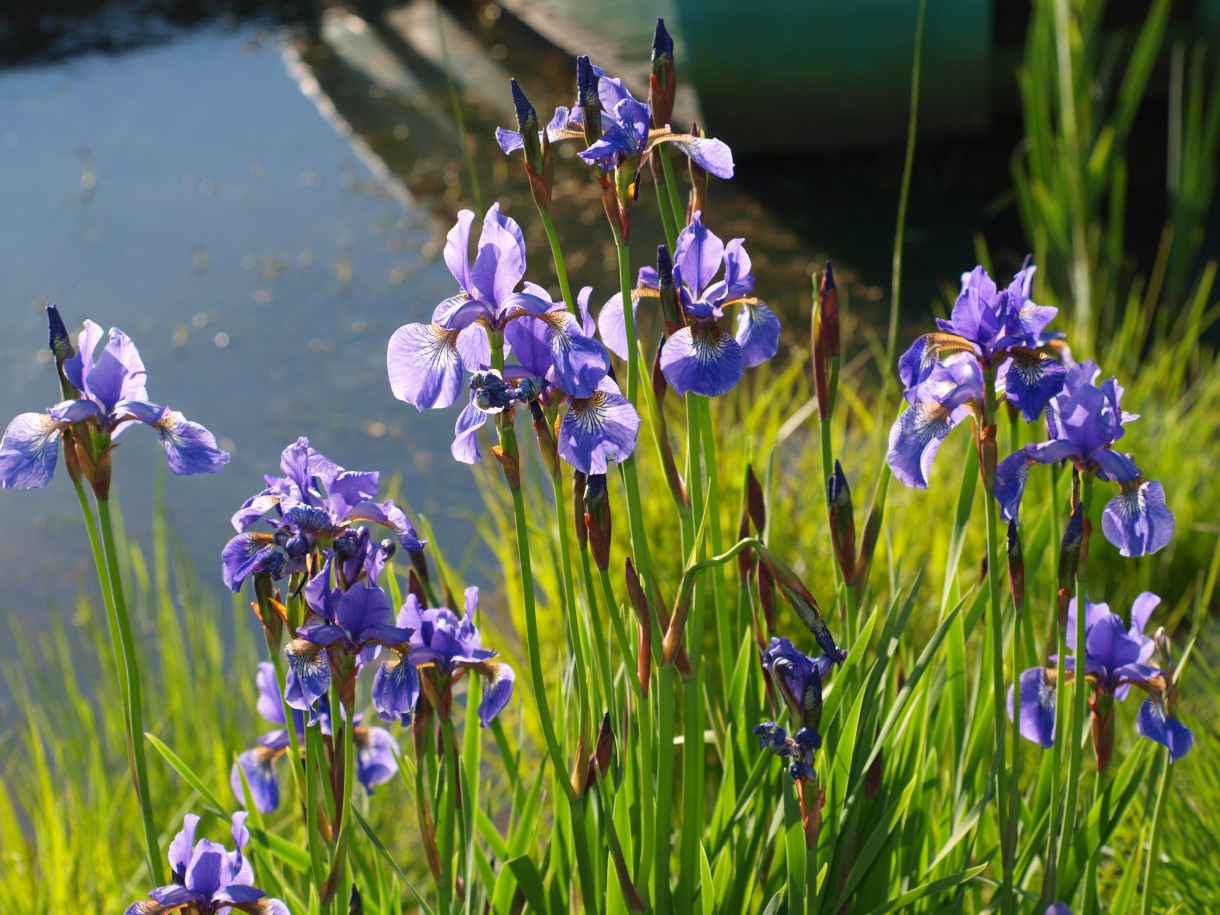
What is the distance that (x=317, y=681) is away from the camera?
3.08ft

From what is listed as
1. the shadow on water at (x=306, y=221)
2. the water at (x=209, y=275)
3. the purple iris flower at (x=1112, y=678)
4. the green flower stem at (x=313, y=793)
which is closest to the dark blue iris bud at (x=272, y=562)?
the green flower stem at (x=313, y=793)

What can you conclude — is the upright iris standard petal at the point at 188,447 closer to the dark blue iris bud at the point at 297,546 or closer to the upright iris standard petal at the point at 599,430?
the dark blue iris bud at the point at 297,546

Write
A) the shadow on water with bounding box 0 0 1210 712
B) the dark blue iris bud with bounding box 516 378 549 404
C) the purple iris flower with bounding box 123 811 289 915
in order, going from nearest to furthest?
the dark blue iris bud with bounding box 516 378 549 404, the purple iris flower with bounding box 123 811 289 915, the shadow on water with bounding box 0 0 1210 712

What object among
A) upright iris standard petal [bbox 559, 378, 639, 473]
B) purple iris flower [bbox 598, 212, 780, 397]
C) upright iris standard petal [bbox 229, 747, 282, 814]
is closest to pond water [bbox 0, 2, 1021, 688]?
upright iris standard petal [bbox 229, 747, 282, 814]

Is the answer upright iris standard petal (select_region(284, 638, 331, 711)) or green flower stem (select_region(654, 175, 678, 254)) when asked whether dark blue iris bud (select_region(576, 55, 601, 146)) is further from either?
upright iris standard petal (select_region(284, 638, 331, 711))

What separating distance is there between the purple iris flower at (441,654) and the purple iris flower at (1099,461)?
458 millimetres

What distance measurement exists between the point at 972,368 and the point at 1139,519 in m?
0.18

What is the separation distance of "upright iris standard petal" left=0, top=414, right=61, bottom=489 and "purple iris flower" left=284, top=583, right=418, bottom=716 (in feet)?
0.71

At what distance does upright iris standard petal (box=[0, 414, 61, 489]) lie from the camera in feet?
3.03

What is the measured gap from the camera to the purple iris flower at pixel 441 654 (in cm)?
105

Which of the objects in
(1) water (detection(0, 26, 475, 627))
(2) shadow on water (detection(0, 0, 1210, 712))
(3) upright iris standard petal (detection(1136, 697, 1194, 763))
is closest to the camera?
(3) upright iris standard petal (detection(1136, 697, 1194, 763))

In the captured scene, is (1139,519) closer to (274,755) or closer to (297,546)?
(297,546)

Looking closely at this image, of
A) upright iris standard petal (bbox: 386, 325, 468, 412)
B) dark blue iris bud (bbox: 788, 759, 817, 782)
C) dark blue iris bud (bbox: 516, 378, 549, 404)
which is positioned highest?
upright iris standard petal (bbox: 386, 325, 468, 412)

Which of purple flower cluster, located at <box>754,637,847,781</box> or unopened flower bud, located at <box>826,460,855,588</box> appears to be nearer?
purple flower cluster, located at <box>754,637,847,781</box>
